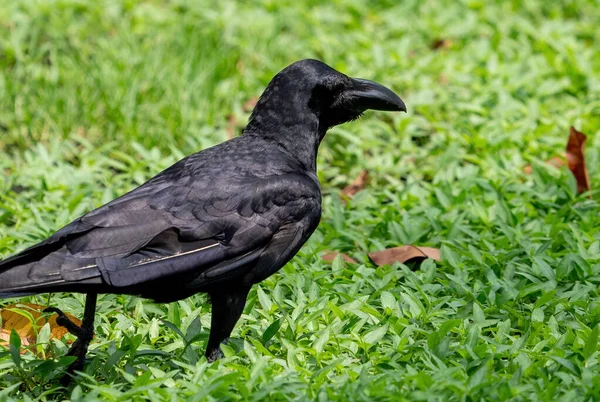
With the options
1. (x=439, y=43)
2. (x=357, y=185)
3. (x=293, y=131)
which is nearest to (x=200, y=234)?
(x=293, y=131)

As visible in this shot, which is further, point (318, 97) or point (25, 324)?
point (318, 97)

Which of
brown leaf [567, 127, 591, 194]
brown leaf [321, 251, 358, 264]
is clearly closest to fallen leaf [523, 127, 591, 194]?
brown leaf [567, 127, 591, 194]

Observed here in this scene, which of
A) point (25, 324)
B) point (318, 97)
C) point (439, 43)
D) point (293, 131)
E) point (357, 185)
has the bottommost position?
point (357, 185)

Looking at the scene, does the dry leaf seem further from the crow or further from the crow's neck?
the crow's neck

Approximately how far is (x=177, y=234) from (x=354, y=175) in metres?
2.47

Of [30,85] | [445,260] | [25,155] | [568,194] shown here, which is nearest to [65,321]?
[445,260]

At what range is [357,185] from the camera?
592 cm

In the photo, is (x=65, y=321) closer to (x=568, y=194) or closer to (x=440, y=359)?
(x=440, y=359)

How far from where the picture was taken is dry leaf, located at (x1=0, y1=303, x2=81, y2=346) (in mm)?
4121

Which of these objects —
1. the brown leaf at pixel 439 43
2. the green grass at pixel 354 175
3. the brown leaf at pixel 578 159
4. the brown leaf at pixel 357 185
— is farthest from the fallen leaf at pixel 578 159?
the brown leaf at pixel 439 43

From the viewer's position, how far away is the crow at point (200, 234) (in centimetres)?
354

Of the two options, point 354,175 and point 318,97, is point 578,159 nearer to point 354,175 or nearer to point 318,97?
point 354,175

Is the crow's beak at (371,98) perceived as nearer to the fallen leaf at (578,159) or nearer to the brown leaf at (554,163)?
the fallen leaf at (578,159)

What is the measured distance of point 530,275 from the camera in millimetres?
4461
